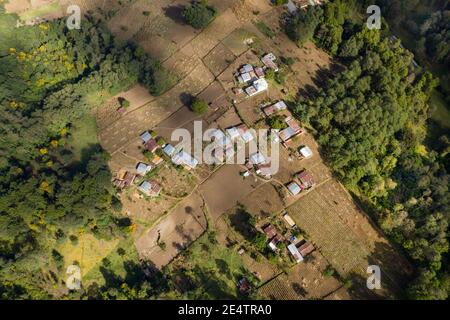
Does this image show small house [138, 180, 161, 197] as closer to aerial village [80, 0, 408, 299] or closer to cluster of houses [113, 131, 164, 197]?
cluster of houses [113, 131, 164, 197]

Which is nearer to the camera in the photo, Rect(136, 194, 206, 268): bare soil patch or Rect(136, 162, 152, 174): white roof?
Rect(136, 194, 206, 268): bare soil patch

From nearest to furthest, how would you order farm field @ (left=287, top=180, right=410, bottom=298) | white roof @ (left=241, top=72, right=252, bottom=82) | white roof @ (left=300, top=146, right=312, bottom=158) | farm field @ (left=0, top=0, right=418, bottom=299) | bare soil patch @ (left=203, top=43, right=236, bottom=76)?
farm field @ (left=0, top=0, right=418, bottom=299), farm field @ (left=287, top=180, right=410, bottom=298), white roof @ (left=300, top=146, right=312, bottom=158), white roof @ (left=241, top=72, right=252, bottom=82), bare soil patch @ (left=203, top=43, right=236, bottom=76)

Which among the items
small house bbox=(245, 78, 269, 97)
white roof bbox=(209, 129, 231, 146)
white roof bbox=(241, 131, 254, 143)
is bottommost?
white roof bbox=(209, 129, 231, 146)

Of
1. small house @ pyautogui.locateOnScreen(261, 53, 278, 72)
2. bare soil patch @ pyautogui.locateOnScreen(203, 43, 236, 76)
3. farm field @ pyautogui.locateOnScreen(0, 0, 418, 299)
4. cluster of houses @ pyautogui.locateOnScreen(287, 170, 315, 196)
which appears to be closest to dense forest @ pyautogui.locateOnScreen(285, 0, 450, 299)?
farm field @ pyautogui.locateOnScreen(0, 0, 418, 299)

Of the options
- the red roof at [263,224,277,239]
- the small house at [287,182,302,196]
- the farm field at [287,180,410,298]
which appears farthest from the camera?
the small house at [287,182,302,196]

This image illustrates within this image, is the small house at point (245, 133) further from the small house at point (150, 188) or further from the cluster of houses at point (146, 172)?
the small house at point (150, 188)

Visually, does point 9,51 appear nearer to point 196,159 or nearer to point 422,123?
point 196,159

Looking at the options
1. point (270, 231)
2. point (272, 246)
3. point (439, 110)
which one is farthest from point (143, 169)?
point (439, 110)

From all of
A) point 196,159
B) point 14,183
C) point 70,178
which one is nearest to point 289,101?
point 196,159
